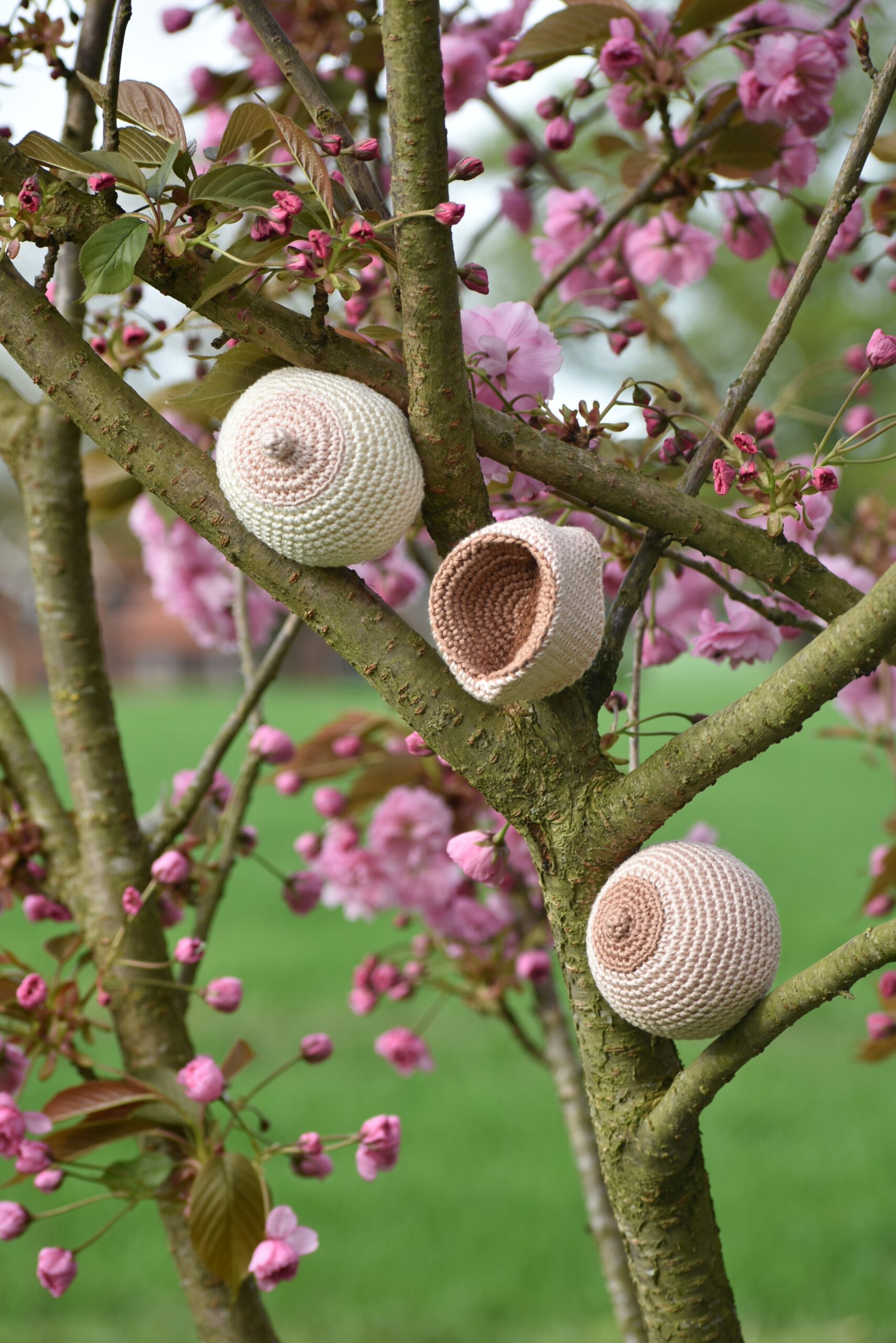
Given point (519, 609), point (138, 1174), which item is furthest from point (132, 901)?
point (519, 609)

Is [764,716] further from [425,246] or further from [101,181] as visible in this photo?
[101,181]

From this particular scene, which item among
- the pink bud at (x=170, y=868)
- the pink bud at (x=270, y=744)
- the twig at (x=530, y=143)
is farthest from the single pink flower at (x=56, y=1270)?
the twig at (x=530, y=143)

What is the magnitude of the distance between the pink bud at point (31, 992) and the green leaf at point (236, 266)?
0.44m

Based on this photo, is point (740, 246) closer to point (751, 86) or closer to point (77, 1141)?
point (751, 86)

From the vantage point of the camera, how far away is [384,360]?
1.78 ft

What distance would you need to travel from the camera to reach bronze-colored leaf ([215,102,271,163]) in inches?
21.3

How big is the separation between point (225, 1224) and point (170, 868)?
224 millimetres

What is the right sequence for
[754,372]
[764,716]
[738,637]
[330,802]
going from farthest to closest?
[330,802]
[738,637]
[754,372]
[764,716]

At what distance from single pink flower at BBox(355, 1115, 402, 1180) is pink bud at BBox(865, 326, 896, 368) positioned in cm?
52

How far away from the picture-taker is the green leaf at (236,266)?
484 millimetres

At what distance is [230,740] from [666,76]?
0.54m

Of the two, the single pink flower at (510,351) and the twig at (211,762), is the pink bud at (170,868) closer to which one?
the twig at (211,762)

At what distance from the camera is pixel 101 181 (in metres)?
0.49

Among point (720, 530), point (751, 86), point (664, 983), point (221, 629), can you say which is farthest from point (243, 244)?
point (221, 629)
